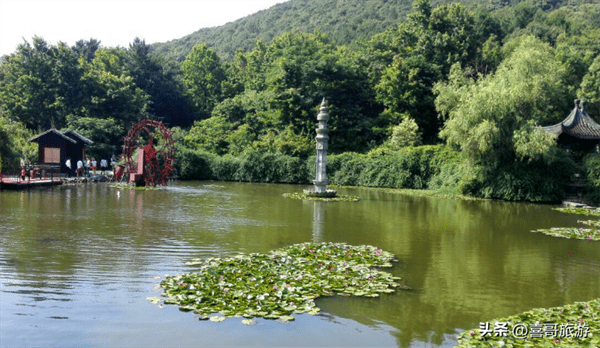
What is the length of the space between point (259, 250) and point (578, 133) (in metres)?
24.5

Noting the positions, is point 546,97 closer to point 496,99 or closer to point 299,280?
point 496,99

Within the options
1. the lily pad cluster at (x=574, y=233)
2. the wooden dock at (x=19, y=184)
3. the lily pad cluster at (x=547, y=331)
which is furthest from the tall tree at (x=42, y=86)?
the lily pad cluster at (x=547, y=331)

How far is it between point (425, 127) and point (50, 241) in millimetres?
37409

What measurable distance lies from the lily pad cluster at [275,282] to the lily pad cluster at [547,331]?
86.7 inches

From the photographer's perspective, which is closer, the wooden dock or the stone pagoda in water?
the stone pagoda in water

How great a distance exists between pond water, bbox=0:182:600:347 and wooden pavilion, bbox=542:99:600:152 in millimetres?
9622

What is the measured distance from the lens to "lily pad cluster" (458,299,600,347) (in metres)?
6.97

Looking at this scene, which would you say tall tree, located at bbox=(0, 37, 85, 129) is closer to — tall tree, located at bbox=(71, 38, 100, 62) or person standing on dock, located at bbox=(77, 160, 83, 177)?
person standing on dock, located at bbox=(77, 160, 83, 177)

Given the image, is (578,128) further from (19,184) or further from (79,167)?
(79,167)

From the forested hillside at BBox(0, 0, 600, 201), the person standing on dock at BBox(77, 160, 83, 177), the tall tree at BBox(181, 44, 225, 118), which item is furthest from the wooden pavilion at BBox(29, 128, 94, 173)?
the tall tree at BBox(181, 44, 225, 118)

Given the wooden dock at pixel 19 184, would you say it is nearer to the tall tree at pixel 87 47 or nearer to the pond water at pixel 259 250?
the pond water at pixel 259 250

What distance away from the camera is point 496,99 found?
2842 cm

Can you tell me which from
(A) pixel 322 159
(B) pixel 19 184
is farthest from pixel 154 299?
(B) pixel 19 184

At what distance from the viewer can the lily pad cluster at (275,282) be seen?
8.13m
